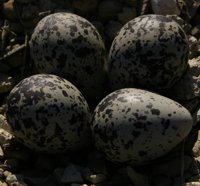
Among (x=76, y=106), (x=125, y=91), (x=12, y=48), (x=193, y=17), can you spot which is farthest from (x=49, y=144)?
(x=193, y=17)

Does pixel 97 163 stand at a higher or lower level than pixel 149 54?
lower

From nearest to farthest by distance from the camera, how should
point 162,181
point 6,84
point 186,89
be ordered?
point 162,181 → point 186,89 → point 6,84

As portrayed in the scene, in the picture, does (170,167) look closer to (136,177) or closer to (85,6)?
(136,177)

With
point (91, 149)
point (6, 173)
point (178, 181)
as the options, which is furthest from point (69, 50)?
point (178, 181)

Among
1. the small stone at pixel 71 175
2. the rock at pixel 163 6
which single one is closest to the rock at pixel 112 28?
the rock at pixel 163 6

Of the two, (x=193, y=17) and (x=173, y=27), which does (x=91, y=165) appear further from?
(x=193, y=17)

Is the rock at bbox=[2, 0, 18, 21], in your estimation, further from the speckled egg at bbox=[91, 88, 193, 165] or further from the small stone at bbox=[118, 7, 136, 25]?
the speckled egg at bbox=[91, 88, 193, 165]

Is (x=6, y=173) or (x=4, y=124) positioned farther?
(x=4, y=124)
